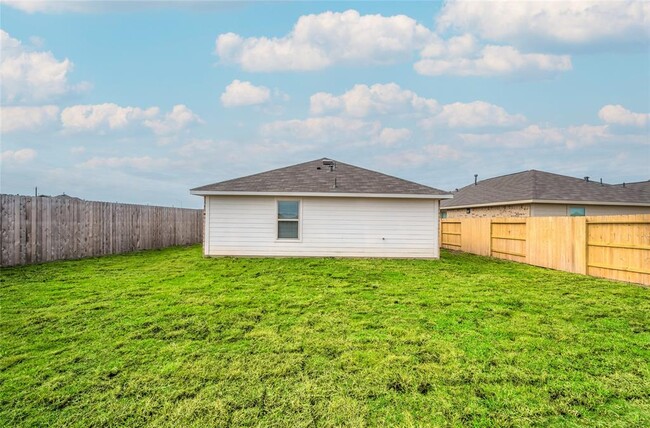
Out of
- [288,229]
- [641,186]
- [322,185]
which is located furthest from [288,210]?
[641,186]

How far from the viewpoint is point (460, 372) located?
3.31m

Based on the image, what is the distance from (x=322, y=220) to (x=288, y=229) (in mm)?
1260

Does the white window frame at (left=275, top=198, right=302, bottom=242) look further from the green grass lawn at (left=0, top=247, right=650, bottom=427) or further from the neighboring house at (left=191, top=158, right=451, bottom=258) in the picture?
the green grass lawn at (left=0, top=247, right=650, bottom=427)

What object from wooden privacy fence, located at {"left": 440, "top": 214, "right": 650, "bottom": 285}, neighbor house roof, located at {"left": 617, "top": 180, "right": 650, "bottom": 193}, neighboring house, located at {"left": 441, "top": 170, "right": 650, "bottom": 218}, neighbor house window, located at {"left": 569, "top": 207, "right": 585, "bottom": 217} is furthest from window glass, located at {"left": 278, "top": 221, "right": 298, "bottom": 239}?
neighbor house roof, located at {"left": 617, "top": 180, "right": 650, "bottom": 193}

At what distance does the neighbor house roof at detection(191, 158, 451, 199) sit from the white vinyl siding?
0.35 meters

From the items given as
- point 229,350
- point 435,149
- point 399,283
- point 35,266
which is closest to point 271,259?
point 399,283

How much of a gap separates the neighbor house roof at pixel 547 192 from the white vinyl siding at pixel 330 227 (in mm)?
7641

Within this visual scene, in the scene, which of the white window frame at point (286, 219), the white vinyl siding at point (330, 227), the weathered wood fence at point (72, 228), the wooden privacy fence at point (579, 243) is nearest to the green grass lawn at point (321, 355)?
the wooden privacy fence at point (579, 243)

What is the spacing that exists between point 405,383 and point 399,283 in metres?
4.89

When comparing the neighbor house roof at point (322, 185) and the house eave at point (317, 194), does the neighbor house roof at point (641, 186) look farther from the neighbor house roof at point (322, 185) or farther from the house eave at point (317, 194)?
the house eave at point (317, 194)

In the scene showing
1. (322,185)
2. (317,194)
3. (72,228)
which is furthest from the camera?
(322,185)

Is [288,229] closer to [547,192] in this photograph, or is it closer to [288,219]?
[288,219]

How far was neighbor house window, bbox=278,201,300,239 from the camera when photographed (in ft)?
40.1

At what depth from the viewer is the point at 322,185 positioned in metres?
12.4
